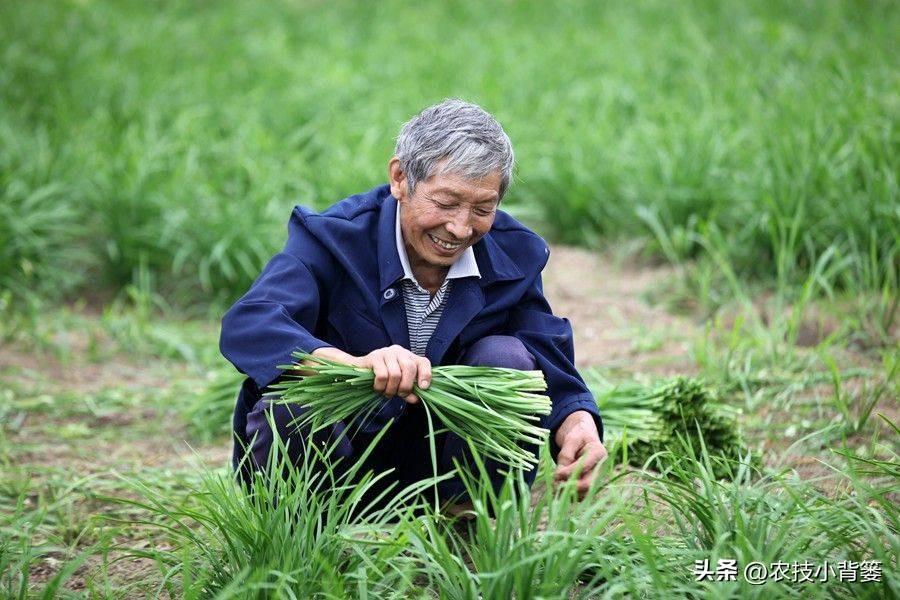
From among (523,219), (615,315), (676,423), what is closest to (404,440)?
(676,423)

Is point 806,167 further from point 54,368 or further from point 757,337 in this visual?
point 54,368

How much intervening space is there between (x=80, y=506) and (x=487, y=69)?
15.8 ft

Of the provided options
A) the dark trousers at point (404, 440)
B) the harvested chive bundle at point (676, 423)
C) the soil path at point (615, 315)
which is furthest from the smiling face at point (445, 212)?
the soil path at point (615, 315)

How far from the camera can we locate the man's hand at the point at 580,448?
2344 mm

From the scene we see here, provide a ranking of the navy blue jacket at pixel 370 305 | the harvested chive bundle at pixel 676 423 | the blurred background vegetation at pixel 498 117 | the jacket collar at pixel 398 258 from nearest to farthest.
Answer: the navy blue jacket at pixel 370 305, the jacket collar at pixel 398 258, the harvested chive bundle at pixel 676 423, the blurred background vegetation at pixel 498 117

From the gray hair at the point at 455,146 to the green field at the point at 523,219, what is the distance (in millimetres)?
734

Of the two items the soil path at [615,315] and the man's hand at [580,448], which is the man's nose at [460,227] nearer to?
the man's hand at [580,448]

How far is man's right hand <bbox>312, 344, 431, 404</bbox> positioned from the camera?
7.26ft

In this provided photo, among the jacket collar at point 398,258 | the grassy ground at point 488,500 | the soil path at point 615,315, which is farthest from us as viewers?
the soil path at point 615,315

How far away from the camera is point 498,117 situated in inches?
240

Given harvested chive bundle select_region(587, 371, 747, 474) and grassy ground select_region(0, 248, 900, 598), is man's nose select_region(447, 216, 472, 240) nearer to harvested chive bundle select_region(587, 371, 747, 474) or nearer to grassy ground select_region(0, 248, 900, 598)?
grassy ground select_region(0, 248, 900, 598)

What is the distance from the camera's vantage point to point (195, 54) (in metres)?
7.40

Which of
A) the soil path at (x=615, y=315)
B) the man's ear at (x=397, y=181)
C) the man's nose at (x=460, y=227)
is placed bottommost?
the soil path at (x=615, y=315)

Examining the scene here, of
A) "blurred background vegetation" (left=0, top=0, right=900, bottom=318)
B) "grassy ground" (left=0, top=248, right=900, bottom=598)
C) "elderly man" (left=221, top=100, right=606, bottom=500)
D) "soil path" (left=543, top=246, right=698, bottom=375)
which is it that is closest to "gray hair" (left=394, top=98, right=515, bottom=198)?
"elderly man" (left=221, top=100, right=606, bottom=500)
